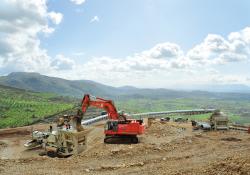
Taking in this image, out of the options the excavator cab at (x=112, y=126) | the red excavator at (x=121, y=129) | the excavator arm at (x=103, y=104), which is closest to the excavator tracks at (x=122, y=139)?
the red excavator at (x=121, y=129)

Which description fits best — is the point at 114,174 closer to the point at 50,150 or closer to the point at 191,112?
the point at 50,150

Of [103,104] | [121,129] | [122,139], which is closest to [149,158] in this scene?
[121,129]

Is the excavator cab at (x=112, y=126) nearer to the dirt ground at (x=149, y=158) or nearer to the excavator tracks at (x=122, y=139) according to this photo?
the excavator tracks at (x=122, y=139)

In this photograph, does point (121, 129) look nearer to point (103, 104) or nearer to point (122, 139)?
point (122, 139)

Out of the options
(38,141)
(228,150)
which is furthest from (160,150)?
(38,141)

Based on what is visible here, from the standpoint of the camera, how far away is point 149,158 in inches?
993

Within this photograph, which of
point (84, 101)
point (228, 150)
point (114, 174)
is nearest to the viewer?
point (114, 174)

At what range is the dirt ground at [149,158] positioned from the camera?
65.1 ft

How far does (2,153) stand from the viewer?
30.9m

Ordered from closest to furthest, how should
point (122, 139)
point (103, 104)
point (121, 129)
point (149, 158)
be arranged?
point (149, 158), point (121, 129), point (122, 139), point (103, 104)

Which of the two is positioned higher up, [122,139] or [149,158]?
[122,139]

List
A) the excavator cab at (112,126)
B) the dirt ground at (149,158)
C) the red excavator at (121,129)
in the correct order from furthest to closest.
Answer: the excavator cab at (112,126)
the red excavator at (121,129)
the dirt ground at (149,158)

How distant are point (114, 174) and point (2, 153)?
46.4 ft

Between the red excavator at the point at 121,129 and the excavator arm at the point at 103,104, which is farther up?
the excavator arm at the point at 103,104
